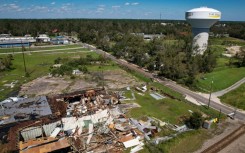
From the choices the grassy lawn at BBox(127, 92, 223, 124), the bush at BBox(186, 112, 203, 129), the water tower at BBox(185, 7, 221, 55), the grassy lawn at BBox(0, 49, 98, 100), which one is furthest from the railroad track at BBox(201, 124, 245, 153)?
the water tower at BBox(185, 7, 221, 55)

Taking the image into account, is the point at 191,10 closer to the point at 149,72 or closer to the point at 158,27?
the point at 149,72

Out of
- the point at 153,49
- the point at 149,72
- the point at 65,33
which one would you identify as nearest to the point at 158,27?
the point at 65,33

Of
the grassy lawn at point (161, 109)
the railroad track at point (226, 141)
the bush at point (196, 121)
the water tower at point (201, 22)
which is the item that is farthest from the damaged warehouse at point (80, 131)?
the water tower at point (201, 22)

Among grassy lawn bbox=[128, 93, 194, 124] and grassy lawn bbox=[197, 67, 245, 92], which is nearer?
grassy lawn bbox=[128, 93, 194, 124]

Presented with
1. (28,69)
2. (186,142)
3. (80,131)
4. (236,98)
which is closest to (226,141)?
(186,142)

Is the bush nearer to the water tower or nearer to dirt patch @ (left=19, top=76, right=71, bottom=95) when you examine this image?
dirt patch @ (left=19, top=76, right=71, bottom=95)

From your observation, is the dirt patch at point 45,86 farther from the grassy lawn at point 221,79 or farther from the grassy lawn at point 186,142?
the grassy lawn at point 221,79
